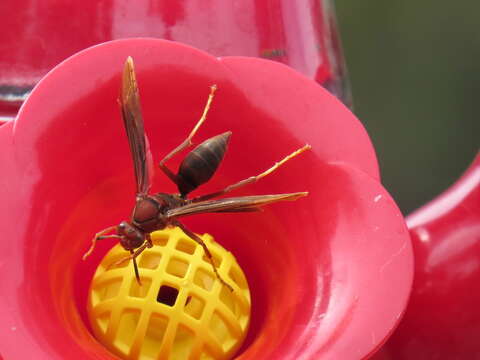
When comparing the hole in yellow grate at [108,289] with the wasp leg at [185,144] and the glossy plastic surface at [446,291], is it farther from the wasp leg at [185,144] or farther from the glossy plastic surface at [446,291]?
the glossy plastic surface at [446,291]

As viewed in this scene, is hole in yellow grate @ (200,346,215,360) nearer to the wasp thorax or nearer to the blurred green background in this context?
the wasp thorax

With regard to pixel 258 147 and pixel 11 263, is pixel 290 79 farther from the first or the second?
pixel 11 263

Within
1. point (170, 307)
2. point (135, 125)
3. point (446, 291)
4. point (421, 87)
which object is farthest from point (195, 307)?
point (421, 87)

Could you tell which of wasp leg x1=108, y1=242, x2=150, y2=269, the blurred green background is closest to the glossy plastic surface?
wasp leg x1=108, y1=242, x2=150, y2=269

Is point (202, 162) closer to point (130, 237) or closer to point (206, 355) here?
point (130, 237)

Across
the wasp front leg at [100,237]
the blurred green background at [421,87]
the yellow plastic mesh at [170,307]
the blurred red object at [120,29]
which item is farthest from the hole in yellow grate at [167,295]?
the blurred green background at [421,87]

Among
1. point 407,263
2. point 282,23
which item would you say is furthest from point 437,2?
point 407,263
